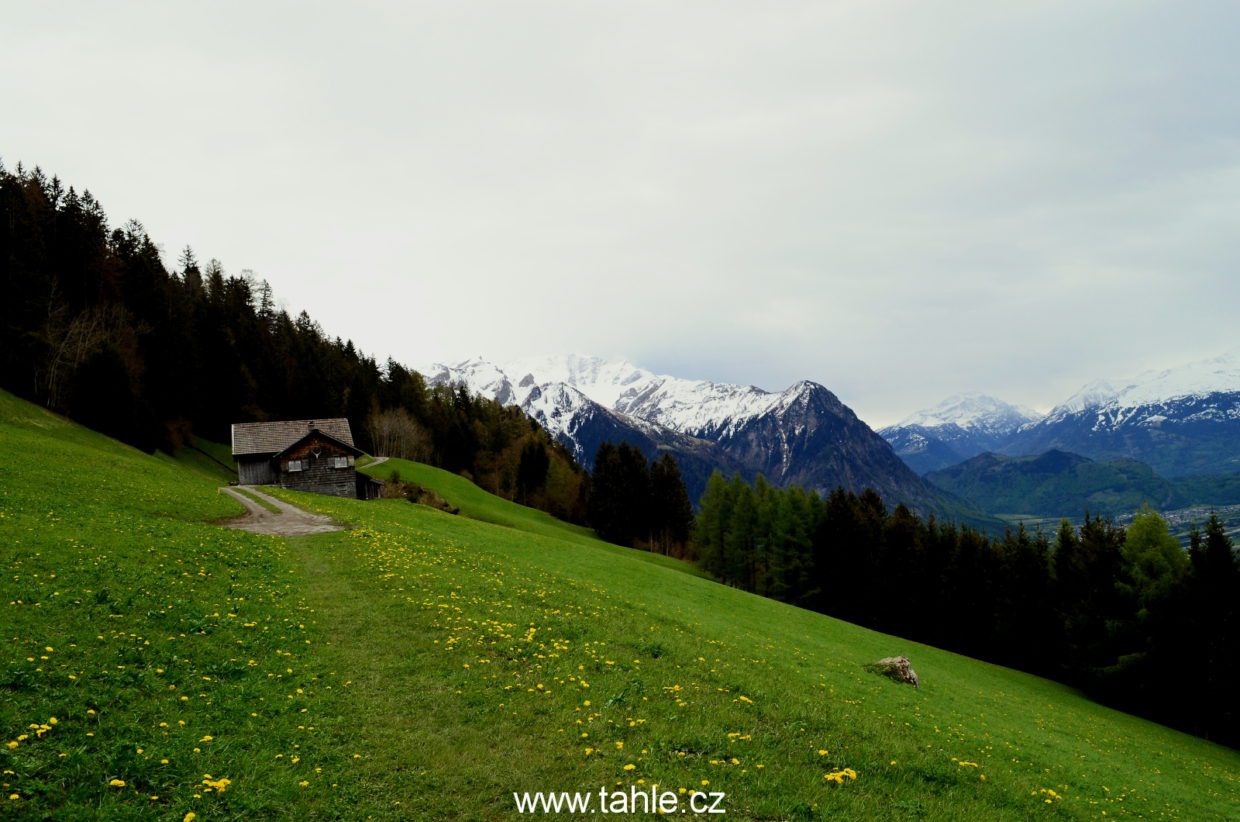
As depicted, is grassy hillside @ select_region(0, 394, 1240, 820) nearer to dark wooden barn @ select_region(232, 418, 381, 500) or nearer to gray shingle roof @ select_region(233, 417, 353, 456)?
dark wooden barn @ select_region(232, 418, 381, 500)

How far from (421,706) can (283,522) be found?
3053 centimetres

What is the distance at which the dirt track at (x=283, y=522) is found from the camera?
34438 millimetres

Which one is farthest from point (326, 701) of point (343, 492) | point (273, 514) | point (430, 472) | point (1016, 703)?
point (430, 472)

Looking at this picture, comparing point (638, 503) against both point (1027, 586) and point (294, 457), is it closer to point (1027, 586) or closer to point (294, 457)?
point (294, 457)

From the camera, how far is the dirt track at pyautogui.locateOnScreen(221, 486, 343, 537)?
113 ft

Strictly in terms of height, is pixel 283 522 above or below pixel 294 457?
below

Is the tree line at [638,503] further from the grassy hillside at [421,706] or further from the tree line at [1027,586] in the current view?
the grassy hillside at [421,706]

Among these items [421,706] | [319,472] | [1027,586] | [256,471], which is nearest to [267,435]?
[256,471]

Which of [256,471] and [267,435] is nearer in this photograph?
[256,471]

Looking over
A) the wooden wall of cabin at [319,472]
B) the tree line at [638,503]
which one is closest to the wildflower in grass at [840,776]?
the wooden wall of cabin at [319,472]

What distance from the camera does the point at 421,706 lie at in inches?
502

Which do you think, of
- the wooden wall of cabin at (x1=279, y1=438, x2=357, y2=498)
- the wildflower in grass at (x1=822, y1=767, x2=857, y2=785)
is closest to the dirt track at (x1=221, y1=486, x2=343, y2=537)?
the wooden wall of cabin at (x1=279, y1=438, x2=357, y2=498)

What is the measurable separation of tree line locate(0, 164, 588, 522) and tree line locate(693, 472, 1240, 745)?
46340 mm

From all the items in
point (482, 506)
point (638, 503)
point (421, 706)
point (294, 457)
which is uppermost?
point (294, 457)
